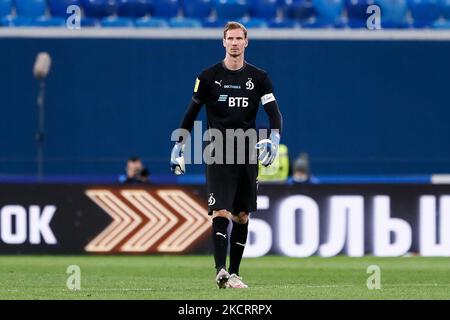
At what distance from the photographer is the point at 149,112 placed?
77.9ft

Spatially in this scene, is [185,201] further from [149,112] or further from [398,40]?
[398,40]

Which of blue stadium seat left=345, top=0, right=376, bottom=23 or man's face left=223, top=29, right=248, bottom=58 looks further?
blue stadium seat left=345, top=0, right=376, bottom=23

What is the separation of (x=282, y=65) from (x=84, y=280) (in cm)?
1149

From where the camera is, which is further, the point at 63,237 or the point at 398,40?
the point at 398,40

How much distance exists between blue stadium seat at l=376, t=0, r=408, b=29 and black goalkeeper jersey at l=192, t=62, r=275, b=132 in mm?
12786

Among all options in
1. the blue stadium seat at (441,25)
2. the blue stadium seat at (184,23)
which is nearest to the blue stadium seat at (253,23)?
the blue stadium seat at (184,23)

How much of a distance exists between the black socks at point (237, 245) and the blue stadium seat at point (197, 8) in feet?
40.8

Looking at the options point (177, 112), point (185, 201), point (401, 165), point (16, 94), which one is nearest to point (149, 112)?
point (177, 112)

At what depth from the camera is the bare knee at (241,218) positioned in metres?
11.6

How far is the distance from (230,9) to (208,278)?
11.0m

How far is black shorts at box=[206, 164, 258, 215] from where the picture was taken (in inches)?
447
